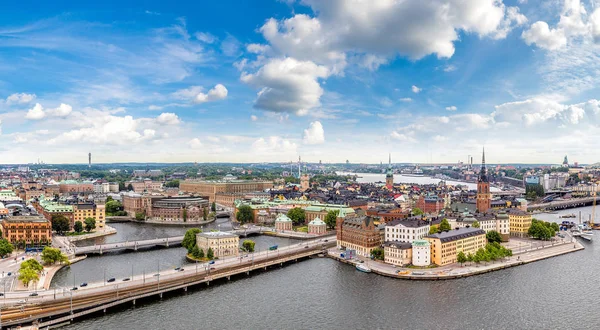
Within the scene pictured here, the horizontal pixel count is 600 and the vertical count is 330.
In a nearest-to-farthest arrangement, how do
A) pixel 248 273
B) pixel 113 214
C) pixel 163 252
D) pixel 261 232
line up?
pixel 248 273 → pixel 163 252 → pixel 261 232 → pixel 113 214

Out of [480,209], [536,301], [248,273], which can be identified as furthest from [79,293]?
[480,209]

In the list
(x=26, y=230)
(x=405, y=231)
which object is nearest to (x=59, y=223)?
(x=26, y=230)

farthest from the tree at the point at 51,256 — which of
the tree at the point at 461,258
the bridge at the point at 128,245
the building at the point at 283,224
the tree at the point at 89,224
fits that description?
the tree at the point at 461,258

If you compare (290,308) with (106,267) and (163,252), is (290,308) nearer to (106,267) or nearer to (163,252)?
(106,267)

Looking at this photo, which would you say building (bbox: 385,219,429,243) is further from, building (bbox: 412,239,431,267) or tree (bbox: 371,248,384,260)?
building (bbox: 412,239,431,267)

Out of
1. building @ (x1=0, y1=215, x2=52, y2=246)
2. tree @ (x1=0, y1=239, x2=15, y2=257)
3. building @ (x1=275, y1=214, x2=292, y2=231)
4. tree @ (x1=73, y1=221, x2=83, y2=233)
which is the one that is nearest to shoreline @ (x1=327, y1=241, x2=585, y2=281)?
building @ (x1=275, y1=214, x2=292, y2=231)

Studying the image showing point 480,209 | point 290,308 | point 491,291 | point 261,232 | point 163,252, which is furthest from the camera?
point 480,209

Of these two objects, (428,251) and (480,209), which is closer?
(428,251)
